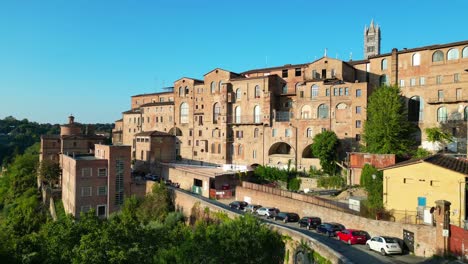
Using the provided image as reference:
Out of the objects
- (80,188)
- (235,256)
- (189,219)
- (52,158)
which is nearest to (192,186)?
(189,219)

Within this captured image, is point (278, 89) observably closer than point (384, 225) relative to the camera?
No

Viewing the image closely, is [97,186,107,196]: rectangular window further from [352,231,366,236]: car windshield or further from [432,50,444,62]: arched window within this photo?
[432,50,444,62]: arched window

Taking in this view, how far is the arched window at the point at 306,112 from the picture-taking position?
51094 millimetres

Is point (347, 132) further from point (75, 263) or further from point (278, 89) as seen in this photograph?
point (75, 263)

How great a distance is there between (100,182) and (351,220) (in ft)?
→ 95.7

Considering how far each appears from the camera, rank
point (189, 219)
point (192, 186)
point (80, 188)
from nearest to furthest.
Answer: point (189, 219)
point (80, 188)
point (192, 186)

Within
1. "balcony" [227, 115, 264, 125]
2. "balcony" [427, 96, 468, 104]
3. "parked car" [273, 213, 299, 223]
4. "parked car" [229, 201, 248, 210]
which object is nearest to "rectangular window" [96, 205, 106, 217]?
"parked car" [229, 201, 248, 210]

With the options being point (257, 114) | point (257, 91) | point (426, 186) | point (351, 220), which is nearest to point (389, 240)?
point (351, 220)

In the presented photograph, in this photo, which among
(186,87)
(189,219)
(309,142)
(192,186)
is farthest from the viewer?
(186,87)

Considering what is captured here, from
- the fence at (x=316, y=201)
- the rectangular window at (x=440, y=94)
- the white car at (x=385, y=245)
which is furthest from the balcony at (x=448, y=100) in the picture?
the white car at (x=385, y=245)

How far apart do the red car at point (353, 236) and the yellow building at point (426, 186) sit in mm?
3957

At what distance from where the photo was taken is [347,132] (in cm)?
4697

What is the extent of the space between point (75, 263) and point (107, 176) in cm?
2615

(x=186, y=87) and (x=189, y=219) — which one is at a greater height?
(x=186, y=87)
